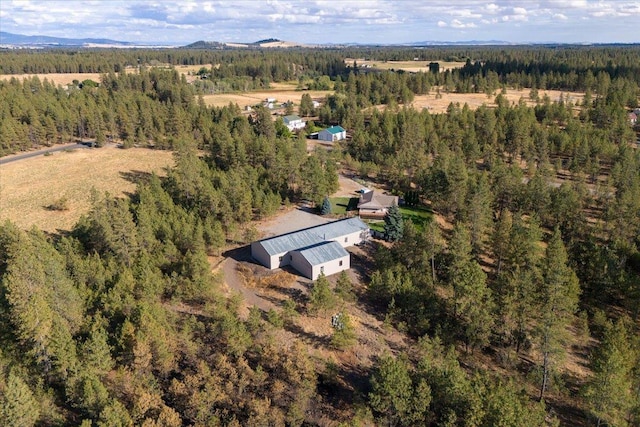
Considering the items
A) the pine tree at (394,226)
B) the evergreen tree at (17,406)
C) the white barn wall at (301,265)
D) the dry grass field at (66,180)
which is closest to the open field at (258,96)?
the dry grass field at (66,180)

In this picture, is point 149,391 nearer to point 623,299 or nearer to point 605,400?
point 605,400

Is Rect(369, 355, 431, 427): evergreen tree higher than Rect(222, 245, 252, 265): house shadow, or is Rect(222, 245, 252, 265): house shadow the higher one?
Rect(222, 245, 252, 265): house shadow

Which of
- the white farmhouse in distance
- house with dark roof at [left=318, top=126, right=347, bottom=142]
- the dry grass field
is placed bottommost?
the dry grass field

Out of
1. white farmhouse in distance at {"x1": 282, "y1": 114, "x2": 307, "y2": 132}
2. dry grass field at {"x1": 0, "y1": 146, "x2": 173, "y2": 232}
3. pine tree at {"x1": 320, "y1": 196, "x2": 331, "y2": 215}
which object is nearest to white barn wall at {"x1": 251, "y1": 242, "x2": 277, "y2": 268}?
pine tree at {"x1": 320, "y1": 196, "x2": 331, "y2": 215}

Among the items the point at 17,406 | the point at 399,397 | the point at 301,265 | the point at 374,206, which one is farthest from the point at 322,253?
the point at 17,406

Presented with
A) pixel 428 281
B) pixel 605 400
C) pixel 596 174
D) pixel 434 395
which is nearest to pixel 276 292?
pixel 428 281

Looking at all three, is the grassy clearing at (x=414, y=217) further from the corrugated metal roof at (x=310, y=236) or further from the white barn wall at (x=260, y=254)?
the white barn wall at (x=260, y=254)

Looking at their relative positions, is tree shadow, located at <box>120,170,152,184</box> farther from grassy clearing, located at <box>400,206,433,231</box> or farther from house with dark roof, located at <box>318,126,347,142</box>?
house with dark roof, located at <box>318,126,347,142</box>

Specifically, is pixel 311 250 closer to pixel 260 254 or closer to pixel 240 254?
pixel 260 254
